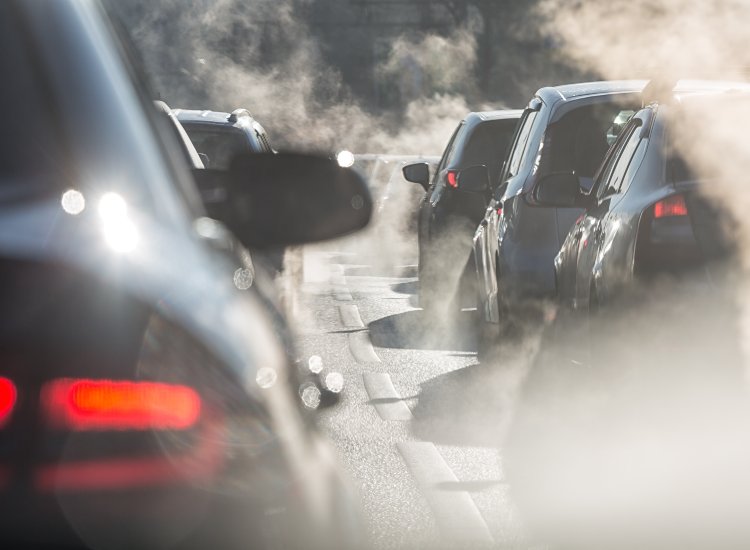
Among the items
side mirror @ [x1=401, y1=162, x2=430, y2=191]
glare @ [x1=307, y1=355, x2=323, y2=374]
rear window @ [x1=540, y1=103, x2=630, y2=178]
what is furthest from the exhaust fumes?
side mirror @ [x1=401, y1=162, x2=430, y2=191]

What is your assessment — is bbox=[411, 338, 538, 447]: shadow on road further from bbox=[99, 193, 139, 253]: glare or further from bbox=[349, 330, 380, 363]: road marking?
bbox=[99, 193, 139, 253]: glare

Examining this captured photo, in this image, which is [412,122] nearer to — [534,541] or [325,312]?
[325,312]

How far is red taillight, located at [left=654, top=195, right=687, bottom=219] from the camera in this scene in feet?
19.5

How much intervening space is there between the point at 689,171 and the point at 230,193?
3.94 metres

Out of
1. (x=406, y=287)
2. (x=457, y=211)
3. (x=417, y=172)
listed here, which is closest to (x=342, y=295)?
(x=406, y=287)

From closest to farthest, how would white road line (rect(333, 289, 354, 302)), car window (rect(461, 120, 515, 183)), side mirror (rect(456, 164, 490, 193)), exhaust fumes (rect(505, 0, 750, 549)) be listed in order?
exhaust fumes (rect(505, 0, 750, 549)), side mirror (rect(456, 164, 490, 193)), car window (rect(461, 120, 515, 183)), white road line (rect(333, 289, 354, 302))

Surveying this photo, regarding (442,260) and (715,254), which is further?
(442,260)

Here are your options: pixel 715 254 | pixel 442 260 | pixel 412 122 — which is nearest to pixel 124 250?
pixel 715 254

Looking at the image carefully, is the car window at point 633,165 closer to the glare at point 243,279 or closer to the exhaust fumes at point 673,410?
the exhaust fumes at point 673,410

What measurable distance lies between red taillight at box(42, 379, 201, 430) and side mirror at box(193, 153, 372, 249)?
670 mm

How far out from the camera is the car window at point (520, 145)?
9.59 meters

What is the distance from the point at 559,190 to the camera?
24.0ft

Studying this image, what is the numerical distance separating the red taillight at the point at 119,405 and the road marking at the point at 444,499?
3543mm

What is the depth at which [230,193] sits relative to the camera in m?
2.44
